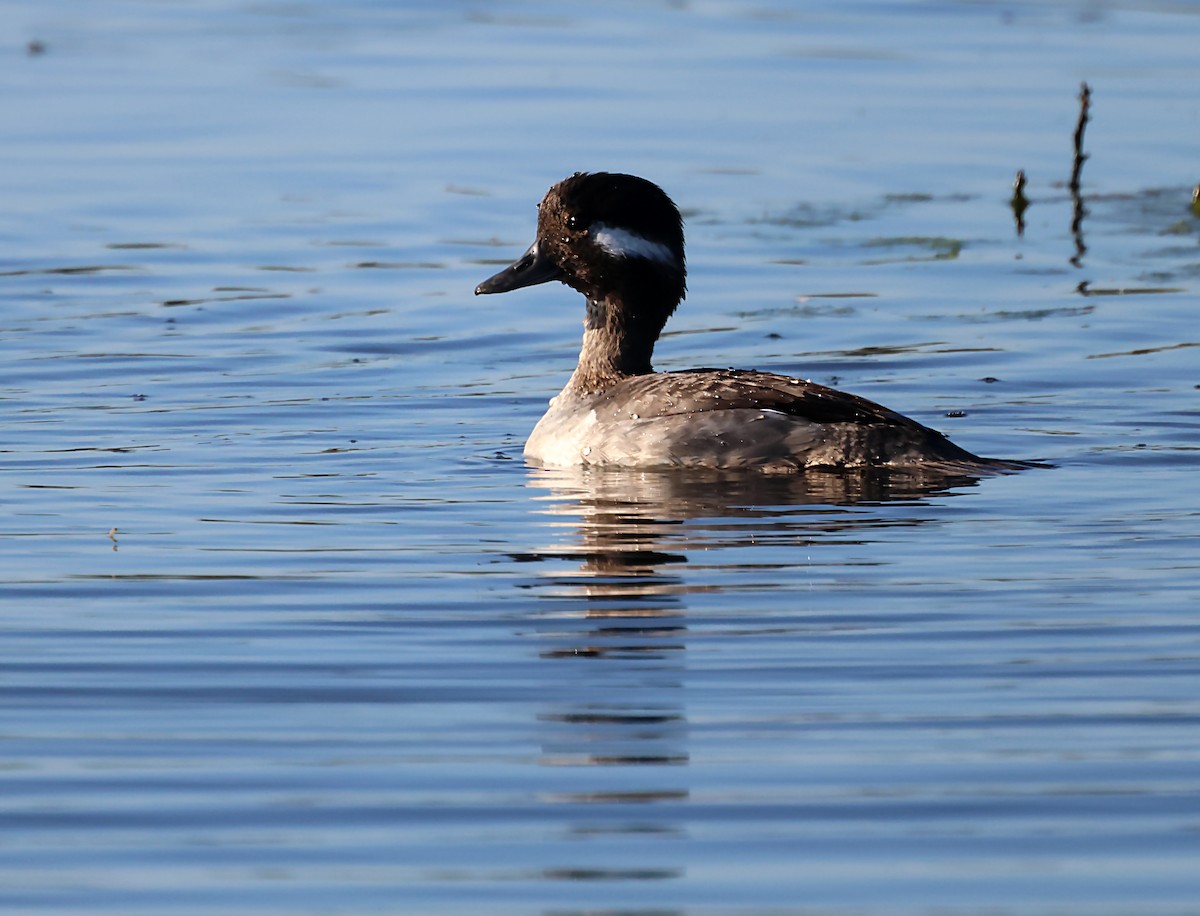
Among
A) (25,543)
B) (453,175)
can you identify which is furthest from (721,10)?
(25,543)

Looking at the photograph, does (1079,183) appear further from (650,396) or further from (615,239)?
→ (650,396)

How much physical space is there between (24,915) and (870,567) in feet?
15.1

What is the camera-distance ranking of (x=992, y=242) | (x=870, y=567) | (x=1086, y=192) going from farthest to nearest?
(x=1086, y=192)
(x=992, y=242)
(x=870, y=567)

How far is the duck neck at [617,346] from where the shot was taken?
43.7 ft

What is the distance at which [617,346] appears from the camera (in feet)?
43.8

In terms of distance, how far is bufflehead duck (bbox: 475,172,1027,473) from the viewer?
11617 millimetres

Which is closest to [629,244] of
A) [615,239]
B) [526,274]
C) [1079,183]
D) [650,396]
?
[615,239]

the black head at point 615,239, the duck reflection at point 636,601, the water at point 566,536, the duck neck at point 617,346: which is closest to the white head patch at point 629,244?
the black head at point 615,239

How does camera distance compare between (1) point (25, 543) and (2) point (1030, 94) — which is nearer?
(1) point (25, 543)

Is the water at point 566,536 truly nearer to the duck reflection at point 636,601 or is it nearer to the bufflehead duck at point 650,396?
the duck reflection at point 636,601

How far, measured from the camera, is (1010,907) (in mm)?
5570

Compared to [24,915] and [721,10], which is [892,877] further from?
[721,10]

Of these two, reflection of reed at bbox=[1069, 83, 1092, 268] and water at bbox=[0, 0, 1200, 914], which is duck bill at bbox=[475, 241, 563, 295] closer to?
water at bbox=[0, 0, 1200, 914]

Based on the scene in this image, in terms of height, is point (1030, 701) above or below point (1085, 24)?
below
